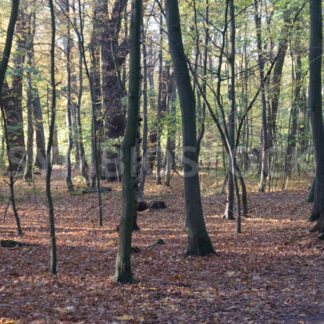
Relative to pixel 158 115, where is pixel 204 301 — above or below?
below

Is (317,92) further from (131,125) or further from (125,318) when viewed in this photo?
(125,318)

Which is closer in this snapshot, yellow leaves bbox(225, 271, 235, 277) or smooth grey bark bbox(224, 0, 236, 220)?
yellow leaves bbox(225, 271, 235, 277)

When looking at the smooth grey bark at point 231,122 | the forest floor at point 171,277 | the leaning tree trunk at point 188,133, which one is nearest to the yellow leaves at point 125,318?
the forest floor at point 171,277

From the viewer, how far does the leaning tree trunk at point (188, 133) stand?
757 centimetres

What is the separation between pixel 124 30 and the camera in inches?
612

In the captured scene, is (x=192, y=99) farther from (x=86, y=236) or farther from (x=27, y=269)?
Answer: (x=86, y=236)

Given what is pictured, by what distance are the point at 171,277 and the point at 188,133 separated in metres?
3.28

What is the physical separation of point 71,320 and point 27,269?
3332 mm

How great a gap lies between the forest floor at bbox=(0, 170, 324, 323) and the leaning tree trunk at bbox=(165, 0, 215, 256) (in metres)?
0.48

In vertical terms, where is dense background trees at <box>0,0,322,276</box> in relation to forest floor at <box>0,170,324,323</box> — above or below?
above

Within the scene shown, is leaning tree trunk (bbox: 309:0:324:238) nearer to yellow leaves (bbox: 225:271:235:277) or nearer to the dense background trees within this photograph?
the dense background trees

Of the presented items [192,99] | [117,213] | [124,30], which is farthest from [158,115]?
[192,99]

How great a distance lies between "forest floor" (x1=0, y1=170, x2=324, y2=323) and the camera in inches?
189

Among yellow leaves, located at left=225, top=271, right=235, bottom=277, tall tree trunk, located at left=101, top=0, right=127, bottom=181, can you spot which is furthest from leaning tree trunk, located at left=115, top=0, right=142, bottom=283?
tall tree trunk, located at left=101, top=0, right=127, bottom=181
